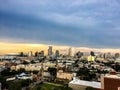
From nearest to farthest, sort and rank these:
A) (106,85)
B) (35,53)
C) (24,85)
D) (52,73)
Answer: (106,85) < (24,85) < (52,73) < (35,53)

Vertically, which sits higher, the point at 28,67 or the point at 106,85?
the point at 106,85

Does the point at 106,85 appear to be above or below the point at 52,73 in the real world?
above

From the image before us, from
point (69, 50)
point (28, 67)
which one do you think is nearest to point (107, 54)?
point (69, 50)

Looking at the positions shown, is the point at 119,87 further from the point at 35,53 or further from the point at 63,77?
the point at 35,53

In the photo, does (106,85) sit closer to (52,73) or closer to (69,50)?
(52,73)

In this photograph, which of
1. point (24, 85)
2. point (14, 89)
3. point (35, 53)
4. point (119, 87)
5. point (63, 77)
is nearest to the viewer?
point (119, 87)

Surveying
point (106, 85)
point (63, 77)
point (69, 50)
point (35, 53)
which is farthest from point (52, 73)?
point (69, 50)

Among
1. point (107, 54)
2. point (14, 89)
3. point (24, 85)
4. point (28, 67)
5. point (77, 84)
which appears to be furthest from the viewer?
point (107, 54)

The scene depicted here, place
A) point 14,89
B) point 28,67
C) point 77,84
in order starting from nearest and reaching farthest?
point 14,89 → point 77,84 → point 28,67

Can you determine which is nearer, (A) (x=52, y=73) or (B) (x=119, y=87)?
(B) (x=119, y=87)
